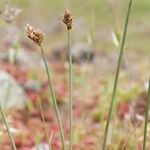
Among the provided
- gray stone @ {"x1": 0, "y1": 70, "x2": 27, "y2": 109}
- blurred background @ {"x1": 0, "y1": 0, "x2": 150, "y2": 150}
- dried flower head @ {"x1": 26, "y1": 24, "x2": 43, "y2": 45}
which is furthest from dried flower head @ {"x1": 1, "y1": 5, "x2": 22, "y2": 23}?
gray stone @ {"x1": 0, "y1": 70, "x2": 27, "y2": 109}

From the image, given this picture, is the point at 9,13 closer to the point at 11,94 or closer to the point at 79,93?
the point at 11,94

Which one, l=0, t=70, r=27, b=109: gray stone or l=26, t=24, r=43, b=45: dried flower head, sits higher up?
l=0, t=70, r=27, b=109: gray stone

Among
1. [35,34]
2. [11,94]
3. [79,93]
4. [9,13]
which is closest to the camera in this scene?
[35,34]

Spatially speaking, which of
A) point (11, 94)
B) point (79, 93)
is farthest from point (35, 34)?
point (79, 93)

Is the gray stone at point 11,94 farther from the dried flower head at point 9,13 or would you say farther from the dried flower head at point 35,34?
the dried flower head at point 35,34

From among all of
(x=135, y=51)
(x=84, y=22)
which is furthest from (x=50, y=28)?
(x=135, y=51)

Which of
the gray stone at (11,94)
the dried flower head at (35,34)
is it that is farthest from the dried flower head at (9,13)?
the gray stone at (11,94)

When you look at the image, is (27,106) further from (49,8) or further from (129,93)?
(49,8)

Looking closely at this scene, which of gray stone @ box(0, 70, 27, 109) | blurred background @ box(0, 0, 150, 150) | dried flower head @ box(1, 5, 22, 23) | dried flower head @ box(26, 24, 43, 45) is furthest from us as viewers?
gray stone @ box(0, 70, 27, 109)

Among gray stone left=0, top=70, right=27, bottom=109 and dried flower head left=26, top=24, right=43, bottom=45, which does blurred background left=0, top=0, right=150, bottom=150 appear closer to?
gray stone left=0, top=70, right=27, bottom=109

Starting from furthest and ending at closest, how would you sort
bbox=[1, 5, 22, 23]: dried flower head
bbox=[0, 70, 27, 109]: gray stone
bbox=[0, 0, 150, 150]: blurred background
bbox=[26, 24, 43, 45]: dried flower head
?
bbox=[0, 70, 27, 109]: gray stone
bbox=[0, 0, 150, 150]: blurred background
bbox=[1, 5, 22, 23]: dried flower head
bbox=[26, 24, 43, 45]: dried flower head

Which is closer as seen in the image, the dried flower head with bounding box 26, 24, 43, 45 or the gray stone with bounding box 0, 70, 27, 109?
the dried flower head with bounding box 26, 24, 43, 45
